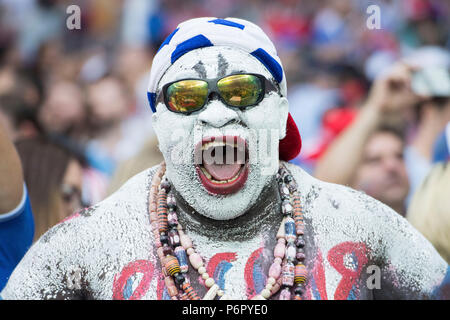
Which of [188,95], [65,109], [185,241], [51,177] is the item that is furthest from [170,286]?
[65,109]

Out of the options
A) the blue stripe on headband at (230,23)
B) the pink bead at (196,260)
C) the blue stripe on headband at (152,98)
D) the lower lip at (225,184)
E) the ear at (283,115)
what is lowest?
the pink bead at (196,260)

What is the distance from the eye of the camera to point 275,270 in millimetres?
2396

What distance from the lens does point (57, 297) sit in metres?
2.38

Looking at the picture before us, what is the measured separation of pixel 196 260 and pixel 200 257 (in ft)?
0.08

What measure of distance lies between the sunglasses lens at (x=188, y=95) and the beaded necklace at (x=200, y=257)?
1.04ft

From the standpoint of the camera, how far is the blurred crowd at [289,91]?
13.0ft

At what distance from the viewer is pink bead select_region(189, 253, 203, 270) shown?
2.41 meters

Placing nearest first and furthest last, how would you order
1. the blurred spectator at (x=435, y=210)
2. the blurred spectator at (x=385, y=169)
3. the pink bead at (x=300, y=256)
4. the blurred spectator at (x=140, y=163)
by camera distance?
the pink bead at (x=300, y=256) → the blurred spectator at (x=435, y=210) → the blurred spectator at (x=140, y=163) → the blurred spectator at (x=385, y=169)

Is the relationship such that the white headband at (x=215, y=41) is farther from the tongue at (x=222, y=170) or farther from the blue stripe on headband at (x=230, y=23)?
the tongue at (x=222, y=170)

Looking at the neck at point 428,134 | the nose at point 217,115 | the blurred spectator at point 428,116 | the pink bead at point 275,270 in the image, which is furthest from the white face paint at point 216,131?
the neck at point 428,134

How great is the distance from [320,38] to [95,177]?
172 inches

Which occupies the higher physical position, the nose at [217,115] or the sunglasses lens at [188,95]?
the sunglasses lens at [188,95]

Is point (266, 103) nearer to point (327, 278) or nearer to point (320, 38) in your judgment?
point (327, 278)
